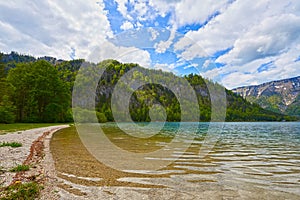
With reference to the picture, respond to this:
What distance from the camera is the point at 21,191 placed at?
5.89m

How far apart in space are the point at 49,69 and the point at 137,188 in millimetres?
65327

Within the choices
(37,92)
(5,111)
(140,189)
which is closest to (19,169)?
(140,189)

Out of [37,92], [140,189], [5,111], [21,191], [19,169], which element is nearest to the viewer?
[21,191]

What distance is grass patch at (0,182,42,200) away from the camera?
560cm

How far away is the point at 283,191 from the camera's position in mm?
7191

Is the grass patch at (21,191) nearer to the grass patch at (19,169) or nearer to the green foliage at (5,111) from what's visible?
the grass patch at (19,169)

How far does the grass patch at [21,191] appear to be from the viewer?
5.60 m

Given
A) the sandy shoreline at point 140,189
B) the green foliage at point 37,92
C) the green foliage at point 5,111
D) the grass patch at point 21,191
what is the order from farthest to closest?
the green foliage at point 37,92 < the green foliage at point 5,111 < the sandy shoreline at point 140,189 < the grass patch at point 21,191

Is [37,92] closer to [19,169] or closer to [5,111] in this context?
[5,111]

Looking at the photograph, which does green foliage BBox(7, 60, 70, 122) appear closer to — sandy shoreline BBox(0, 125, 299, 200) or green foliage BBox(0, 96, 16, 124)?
green foliage BBox(0, 96, 16, 124)

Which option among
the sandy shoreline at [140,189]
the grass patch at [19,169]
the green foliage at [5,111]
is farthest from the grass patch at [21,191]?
the green foliage at [5,111]

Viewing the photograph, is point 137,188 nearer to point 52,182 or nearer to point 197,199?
point 197,199

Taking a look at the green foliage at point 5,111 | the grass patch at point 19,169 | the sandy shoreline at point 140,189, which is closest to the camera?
the sandy shoreline at point 140,189

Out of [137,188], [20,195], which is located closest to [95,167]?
[137,188]
